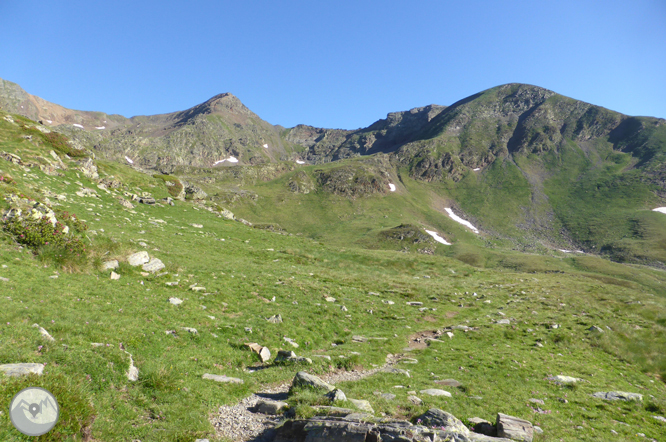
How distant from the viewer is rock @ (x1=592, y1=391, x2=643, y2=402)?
14.3m

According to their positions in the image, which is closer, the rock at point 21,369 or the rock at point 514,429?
the rock at point 21,369

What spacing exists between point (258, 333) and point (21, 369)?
11119 mm

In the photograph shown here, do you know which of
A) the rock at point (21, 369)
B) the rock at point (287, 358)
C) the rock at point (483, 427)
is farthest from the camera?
the rock at point (287, 358)

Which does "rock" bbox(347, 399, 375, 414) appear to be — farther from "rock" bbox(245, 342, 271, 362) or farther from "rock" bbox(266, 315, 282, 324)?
"rock" bbox(266, 315, 282, 324)

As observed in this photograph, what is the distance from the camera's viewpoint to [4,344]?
8406 mm

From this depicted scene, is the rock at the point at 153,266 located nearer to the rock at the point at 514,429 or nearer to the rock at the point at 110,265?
the rock at the point at 110,265

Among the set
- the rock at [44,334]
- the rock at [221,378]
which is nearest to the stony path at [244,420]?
the rock at [221,378]

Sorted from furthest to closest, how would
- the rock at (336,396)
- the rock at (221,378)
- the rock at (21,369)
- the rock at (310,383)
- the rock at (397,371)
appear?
the rock at (397,371)
the rock at (221,378)
the rock at (310,383)
the rock at (336,396)
the rock at (21,369)

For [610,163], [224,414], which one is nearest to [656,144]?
[610,163]

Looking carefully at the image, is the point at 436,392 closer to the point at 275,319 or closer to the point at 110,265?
the point at 275,319

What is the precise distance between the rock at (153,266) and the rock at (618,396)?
95.7 ft

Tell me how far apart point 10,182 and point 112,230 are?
8502 mm

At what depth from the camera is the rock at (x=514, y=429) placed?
28.9 ft

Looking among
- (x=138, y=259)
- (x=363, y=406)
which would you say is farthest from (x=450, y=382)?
(x=138, y=259)
